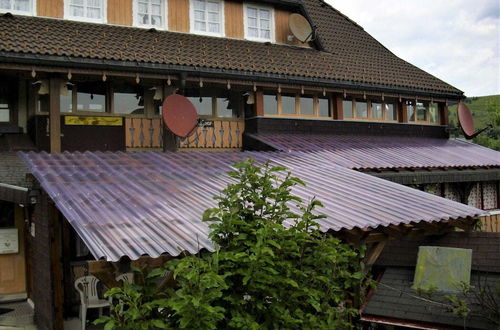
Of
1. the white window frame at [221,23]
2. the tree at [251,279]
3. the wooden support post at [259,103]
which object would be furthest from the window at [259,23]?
the tree at [251,279]

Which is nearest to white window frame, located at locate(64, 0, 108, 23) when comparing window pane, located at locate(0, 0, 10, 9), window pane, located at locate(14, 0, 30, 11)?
window pane, located at locate(14, 0, 30, 11)

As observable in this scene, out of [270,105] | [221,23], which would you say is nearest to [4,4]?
[221,23]

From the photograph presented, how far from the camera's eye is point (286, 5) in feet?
55.9

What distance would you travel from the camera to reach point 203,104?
14383 millimetres

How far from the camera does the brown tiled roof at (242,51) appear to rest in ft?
38.3

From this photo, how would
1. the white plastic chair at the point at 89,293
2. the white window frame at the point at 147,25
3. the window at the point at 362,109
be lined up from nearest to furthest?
the white plastic chair at the point at 89,293
the white window frame at the point at 147,25
the window at the point at 362,109

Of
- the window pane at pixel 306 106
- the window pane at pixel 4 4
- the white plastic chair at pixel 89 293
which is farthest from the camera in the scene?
the window pane at pixel 306 106

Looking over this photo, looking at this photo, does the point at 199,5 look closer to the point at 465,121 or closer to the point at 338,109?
the point at 338,109

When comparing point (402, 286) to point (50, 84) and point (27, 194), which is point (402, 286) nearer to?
point (27, 194)

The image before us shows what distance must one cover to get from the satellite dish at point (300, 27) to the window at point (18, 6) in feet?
26.2

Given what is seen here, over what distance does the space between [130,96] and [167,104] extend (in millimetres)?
1522

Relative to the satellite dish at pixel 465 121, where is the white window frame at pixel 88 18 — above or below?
above

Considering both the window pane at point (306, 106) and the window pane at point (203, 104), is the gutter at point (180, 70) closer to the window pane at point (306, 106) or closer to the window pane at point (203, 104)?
the window pane at point (306, 106)

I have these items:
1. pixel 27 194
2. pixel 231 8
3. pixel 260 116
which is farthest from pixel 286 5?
pixel 27 194
